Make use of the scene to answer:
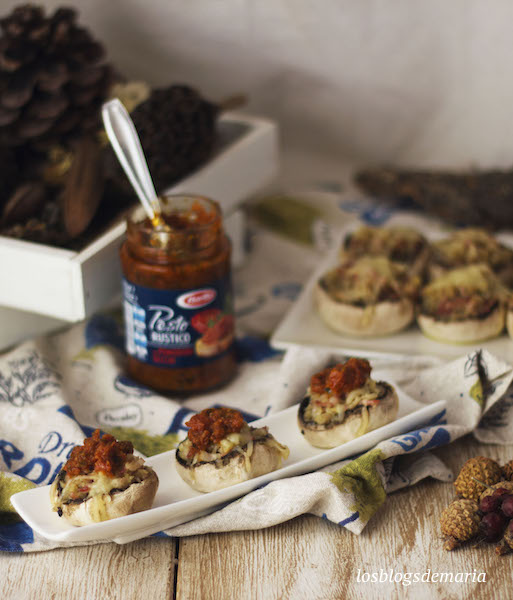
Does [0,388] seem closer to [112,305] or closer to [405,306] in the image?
[112,305]

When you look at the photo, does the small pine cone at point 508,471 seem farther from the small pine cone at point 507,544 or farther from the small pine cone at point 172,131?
the small pine cone at point 172,131

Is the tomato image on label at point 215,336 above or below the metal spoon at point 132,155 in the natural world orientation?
below

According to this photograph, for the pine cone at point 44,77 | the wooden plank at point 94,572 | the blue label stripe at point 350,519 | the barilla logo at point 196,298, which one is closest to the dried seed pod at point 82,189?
the pine cone at point 44,77

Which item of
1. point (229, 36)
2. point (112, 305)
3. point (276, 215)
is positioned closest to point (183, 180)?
point (112, 305)

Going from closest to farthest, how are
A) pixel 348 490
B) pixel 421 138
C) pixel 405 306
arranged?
pixel 348 490 < pixel 405 306 < pixel 421 138

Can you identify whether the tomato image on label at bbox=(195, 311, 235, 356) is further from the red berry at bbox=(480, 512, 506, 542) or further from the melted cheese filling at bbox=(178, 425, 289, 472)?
the red berry at bbox=(480, 512, 506, 542)
